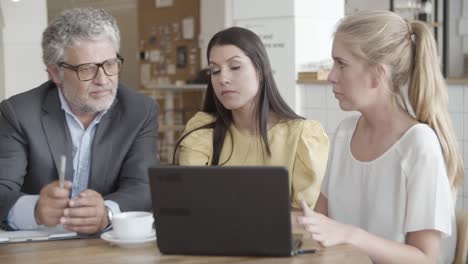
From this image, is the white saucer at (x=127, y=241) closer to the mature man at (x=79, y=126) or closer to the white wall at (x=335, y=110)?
the mature man at (x=79, y=126)

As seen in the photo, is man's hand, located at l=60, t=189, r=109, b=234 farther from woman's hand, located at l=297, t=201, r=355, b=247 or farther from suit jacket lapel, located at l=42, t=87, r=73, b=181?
woman's hand, located at l=297, t=201, r=355, b=247

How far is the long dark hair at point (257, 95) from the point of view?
2.41m

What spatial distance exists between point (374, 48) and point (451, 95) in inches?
102

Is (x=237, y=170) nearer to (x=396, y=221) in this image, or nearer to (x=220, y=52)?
(x=396, y=221)

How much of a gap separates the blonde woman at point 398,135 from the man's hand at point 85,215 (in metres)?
0.63

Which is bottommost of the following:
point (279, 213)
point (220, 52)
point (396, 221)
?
point (396, 221)

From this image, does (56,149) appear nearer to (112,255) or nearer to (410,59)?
(112,255)

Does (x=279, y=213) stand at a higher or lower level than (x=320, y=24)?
lower

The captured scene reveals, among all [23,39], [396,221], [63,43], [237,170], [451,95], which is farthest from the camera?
[23,39]

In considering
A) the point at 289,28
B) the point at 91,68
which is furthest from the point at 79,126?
the point at 289,28

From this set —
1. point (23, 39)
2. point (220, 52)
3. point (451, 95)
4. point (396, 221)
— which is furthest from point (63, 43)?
point (23, 39)

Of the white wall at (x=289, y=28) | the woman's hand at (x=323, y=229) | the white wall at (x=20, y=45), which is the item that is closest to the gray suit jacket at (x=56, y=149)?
the woman's hand at (x=323, y=229)

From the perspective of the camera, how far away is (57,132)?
2.15m

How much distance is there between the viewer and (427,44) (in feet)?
6.00
